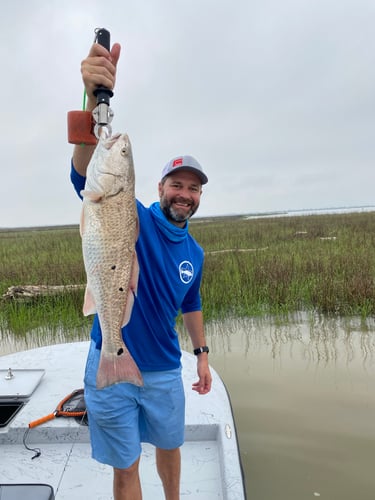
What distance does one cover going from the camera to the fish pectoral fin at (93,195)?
1850 millimetres

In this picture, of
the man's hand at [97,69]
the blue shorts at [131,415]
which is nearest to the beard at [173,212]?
the man's hand at [97,69]

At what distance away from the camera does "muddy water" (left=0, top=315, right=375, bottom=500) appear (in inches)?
130

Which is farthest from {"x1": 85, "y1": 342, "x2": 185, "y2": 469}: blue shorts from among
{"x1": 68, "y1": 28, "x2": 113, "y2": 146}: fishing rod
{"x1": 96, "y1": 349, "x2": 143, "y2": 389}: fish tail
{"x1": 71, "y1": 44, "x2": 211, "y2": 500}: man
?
{"x1": 68, "y1": 28, "x2": 113, "y2": 146}: fishing rod

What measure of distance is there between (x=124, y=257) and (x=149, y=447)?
2.06 meters

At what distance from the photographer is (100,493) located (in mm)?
2686

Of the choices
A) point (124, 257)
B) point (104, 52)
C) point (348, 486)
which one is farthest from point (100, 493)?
point (104, 52)

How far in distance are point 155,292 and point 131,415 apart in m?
0.69

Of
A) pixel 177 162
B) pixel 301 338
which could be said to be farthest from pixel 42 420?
pixel 301 338

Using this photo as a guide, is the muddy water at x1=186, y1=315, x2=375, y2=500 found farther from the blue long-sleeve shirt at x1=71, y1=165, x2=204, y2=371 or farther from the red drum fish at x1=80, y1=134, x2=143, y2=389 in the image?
the red drum fish at x1=80, y1=134, x2=143, y2=389

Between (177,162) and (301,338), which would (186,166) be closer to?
(177,162)

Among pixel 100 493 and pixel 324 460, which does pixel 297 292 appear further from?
pixel 100 493

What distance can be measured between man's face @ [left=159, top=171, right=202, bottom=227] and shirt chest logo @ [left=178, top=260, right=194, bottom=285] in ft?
0.81

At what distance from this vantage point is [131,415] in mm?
2129

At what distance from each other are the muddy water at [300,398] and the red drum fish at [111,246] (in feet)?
6.88
